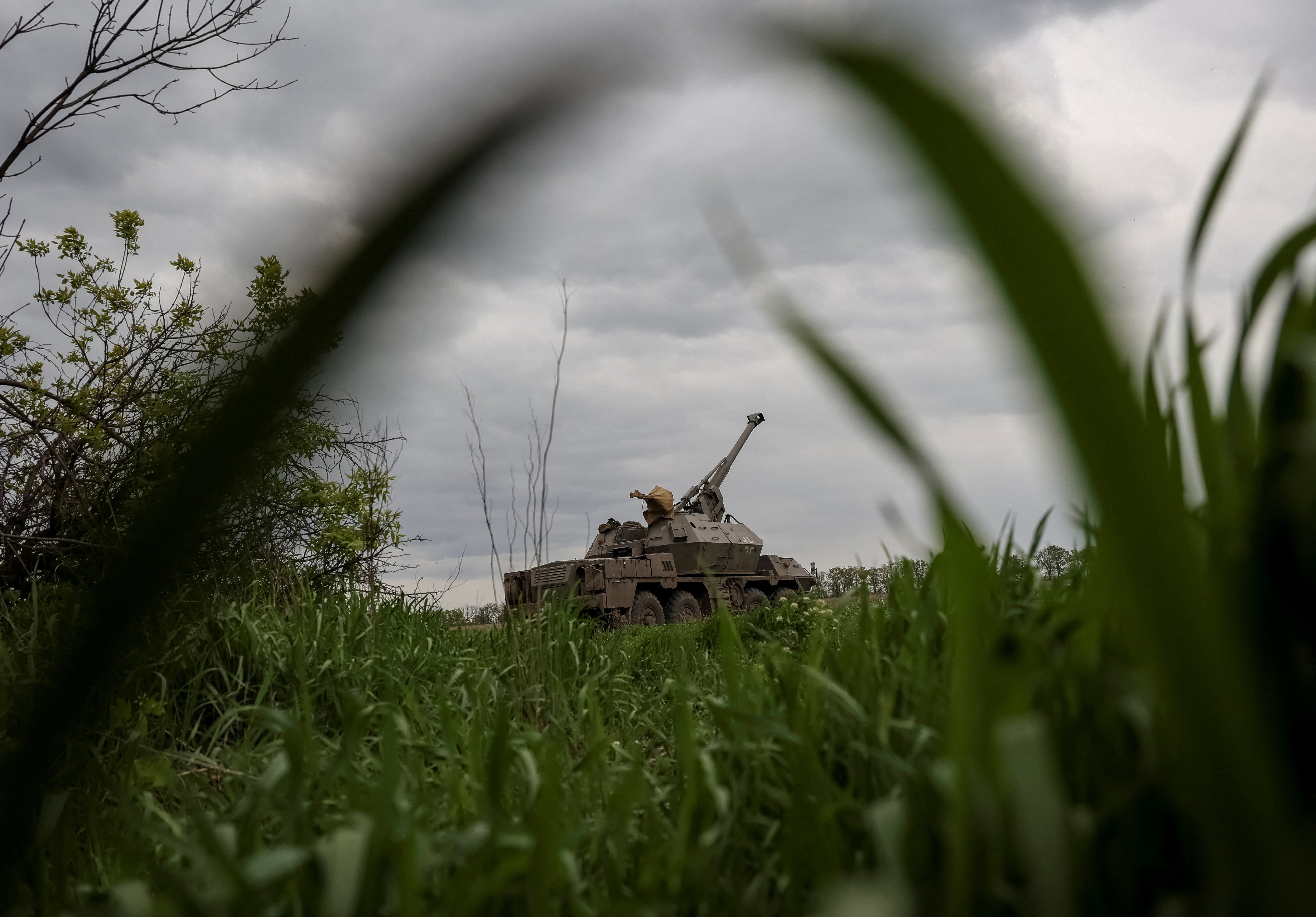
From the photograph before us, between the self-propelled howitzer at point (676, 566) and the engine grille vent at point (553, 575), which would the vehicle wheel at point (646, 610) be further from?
the engine grille vent at point (553, 575)

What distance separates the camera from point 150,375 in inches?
176

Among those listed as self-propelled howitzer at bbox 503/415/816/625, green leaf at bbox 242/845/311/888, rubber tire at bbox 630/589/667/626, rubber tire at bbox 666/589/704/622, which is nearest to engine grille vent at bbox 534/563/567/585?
self-propelled howitzer at bbox 503/415/816/625

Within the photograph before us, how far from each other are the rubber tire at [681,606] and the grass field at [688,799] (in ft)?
42.3

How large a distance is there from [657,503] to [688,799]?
15549 millimetres

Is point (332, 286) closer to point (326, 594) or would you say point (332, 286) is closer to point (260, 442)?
point (260, 442)

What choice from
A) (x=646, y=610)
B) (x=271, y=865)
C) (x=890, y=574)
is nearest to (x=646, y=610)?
(x=646, y=610)

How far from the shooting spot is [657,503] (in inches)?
659

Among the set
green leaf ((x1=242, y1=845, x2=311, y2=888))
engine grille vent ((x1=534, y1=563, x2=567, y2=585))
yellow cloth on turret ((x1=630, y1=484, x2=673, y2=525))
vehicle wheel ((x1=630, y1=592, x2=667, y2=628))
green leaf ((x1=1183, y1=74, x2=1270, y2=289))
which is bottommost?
green leaf ((x1=242, y1=845, x2=311, y2=888))

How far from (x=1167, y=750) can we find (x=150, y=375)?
15.6ft

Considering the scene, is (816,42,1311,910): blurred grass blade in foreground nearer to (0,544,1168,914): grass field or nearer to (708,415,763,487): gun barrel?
(0,544,1168,914): grass field

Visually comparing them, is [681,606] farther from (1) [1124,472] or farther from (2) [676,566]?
(1) [1124,472]

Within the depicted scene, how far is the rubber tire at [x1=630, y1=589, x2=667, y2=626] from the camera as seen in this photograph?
14320 millimetres

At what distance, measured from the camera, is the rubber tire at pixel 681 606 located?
1548cm

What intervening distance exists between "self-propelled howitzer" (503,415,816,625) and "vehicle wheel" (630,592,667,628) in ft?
Answer: 0.06
